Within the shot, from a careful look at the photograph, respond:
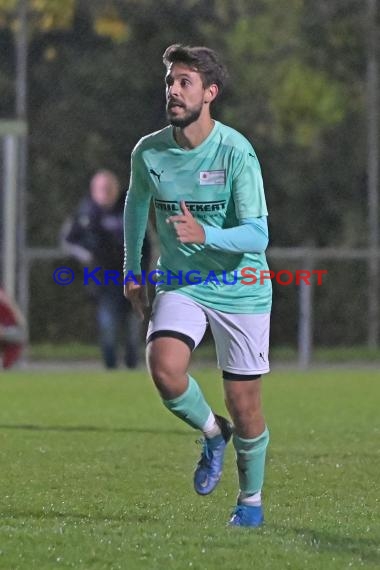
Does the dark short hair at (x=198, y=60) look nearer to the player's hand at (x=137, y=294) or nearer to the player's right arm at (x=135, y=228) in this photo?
the player's right arm at (x=135, y=228)

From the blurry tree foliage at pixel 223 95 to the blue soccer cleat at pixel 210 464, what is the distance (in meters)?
15.3

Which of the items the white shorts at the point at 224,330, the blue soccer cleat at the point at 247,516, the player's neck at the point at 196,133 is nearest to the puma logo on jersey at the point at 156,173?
the player's neck at the point at 196,133

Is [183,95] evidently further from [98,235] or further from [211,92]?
[98,235]

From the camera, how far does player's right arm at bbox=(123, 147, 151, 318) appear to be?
25.2 ft

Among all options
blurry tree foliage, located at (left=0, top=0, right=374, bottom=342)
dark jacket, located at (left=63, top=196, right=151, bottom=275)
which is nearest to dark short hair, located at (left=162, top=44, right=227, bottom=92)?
dark jacket, located at (left=63, top=196, right=151, bottom=275)

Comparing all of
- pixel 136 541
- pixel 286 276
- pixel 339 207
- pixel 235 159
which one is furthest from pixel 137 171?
pixel 339 207

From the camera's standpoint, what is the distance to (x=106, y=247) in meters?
19.1

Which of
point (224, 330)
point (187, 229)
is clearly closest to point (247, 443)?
point (224, 330)

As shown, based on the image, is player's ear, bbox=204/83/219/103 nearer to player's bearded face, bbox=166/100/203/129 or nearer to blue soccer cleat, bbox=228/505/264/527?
player's bearded face, bbox=166/100/203/129

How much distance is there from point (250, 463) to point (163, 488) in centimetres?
159

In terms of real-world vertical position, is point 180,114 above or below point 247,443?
above

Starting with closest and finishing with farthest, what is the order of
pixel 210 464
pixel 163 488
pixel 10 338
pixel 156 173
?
pixel 10 338
pixel 156 173
pixel 210 464
pixel 163 488

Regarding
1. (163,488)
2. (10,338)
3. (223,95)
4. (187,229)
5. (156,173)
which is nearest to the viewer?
(10,338)

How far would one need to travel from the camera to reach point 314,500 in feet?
28.1
